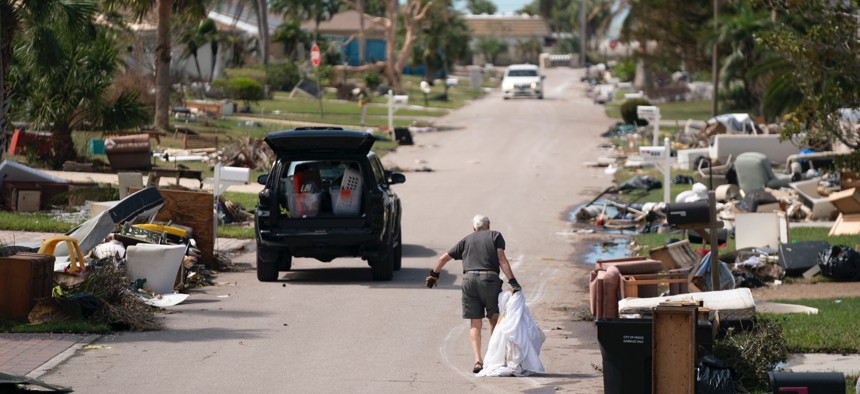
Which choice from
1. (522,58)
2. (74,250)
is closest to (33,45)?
(74,250)

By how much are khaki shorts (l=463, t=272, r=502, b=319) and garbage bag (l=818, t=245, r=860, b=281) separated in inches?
300

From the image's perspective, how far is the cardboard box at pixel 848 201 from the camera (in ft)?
74.4

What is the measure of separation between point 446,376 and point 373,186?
6096 mm

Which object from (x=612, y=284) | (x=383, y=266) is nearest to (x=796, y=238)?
(x=383, y=266)

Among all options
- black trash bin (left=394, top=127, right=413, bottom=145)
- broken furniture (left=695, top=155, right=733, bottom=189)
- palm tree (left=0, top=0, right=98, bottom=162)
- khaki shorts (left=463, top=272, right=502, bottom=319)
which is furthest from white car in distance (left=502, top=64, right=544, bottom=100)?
khaki shorts (left=463, top=272, right=502, bottom=319)

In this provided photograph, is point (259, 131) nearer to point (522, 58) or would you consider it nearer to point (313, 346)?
point (313, 346)

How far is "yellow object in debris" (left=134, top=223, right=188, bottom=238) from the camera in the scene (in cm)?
1712

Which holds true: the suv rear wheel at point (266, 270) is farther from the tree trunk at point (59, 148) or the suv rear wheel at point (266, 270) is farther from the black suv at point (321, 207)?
the tree trunk at point (59, 148)

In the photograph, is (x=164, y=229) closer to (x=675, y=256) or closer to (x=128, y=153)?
(x=675, y=256)

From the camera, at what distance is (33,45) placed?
71.9ft

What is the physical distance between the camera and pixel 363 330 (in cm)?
1394

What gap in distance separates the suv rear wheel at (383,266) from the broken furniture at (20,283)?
16.4ft

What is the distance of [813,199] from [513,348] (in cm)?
1441

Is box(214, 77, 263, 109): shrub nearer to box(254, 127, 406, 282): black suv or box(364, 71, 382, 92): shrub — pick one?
box(364, 71, 382, 92): shrub
